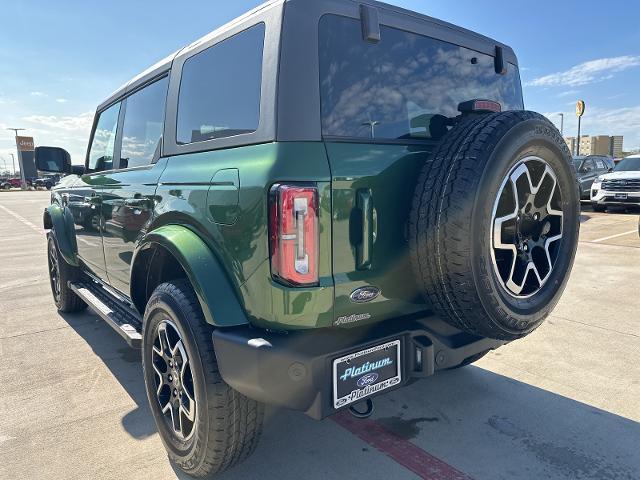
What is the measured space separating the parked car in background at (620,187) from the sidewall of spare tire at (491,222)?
39.7 feet

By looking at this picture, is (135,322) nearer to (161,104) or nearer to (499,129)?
(161,104)

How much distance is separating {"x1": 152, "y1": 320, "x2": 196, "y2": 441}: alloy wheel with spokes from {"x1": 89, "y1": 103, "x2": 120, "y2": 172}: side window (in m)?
1.74

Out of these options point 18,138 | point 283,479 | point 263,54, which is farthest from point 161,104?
point 18,138

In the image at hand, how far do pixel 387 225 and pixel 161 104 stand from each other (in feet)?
5.27

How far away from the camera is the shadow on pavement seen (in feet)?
7.40

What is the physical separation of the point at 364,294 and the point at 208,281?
0.64 m

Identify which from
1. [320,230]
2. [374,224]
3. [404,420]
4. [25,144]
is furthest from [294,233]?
[25,144]

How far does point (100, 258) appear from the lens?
3.46 metres

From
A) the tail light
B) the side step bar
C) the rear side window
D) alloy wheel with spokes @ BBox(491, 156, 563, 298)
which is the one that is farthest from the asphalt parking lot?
the rear side window

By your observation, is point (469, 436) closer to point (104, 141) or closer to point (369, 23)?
point (369, 23)

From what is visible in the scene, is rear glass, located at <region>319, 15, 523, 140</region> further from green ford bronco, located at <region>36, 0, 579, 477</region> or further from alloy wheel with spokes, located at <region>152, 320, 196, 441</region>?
alloy wheel with spokes, located at <region>152, 320, 196, 441</region>

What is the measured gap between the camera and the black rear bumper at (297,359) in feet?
5.68

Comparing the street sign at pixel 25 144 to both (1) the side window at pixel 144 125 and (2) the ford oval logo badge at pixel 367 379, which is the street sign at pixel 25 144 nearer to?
(1) the side window at pixel 144 125

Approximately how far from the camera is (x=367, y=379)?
1868 millimetres
